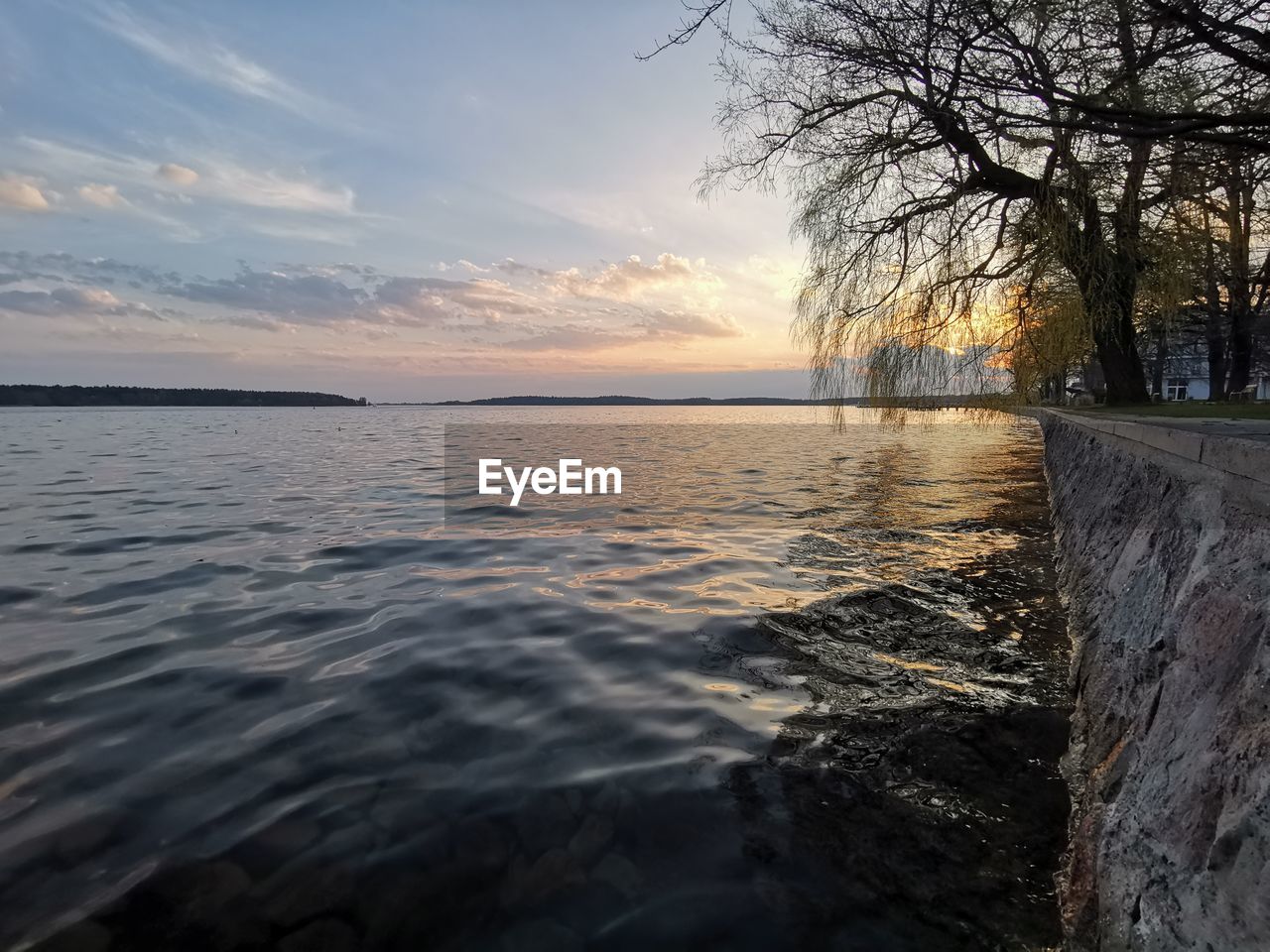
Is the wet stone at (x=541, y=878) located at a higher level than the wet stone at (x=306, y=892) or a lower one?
lower

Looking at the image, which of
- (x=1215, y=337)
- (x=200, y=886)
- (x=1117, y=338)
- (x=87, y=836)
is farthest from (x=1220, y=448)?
(x=1215, y=337)

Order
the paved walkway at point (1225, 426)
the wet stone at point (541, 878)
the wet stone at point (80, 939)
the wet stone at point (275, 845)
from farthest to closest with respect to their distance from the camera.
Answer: the paved walkway at point (1225, 426), the wet stone at point (275, 845), the wet stone at point (541, 878), the wet stone at point (80, 939)

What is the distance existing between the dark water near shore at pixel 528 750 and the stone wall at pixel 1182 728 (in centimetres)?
31

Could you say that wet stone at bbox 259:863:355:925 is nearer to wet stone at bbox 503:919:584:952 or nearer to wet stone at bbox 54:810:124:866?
wet stone at bbox 503:919:584:952

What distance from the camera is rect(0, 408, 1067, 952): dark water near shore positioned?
8.00 feet

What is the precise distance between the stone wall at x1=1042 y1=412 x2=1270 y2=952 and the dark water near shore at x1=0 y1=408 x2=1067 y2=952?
311mm

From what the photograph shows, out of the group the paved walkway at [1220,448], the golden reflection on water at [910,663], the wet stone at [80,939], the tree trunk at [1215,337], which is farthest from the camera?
the tree trunk at [1215,337]

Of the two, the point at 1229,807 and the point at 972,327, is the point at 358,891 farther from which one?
the point at 972,327

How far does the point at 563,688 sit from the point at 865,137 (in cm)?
1172

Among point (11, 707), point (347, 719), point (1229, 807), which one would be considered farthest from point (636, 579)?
point (1229, 807)

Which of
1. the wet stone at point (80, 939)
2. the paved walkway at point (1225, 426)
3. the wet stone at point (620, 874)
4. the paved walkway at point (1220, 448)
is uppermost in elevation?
the paved walkway at point (1225, 426)

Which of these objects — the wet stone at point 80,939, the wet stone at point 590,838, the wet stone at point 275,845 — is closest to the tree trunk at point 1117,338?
the wet stone at point 590,838

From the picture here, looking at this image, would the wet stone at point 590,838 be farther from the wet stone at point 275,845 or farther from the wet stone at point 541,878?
the wet stone at point 275,845

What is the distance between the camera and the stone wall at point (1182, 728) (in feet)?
5.25
